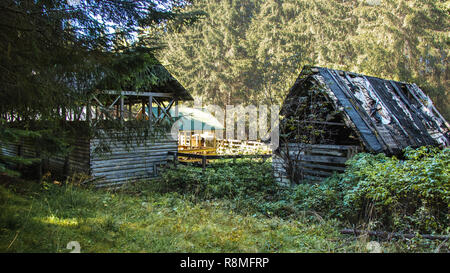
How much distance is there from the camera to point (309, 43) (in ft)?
94.6

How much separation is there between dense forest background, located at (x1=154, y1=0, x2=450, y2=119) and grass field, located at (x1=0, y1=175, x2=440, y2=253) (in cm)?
1516

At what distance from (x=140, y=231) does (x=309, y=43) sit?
1103 inches

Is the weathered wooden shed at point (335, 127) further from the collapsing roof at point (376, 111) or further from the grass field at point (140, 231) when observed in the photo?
the grass field at point (140, 231)

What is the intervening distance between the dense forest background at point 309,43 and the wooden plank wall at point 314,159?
31.6 ft

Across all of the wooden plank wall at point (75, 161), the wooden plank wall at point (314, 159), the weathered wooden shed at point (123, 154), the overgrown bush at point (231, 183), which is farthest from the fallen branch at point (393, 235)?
the wooden plank wall at point (75, 161)

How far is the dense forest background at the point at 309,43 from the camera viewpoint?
2486 centimetres

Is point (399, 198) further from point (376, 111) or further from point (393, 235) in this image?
point (376, 111)

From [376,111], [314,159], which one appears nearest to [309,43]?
[376,111]

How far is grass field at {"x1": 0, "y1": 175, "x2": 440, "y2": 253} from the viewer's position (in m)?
4.04

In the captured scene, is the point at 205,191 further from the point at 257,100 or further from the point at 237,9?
the point at 237,9

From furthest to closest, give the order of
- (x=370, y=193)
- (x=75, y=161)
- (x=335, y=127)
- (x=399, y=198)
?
(x=75, y=161), (x=335, y=127), (x=370, y=193), (x=399, y=198)

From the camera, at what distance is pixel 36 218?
4637mm

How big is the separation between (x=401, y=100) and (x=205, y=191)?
382 inches

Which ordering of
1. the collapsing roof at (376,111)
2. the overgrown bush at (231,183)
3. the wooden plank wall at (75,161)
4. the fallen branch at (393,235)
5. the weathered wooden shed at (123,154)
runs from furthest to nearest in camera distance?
the wooden plank wall at (75,161) < the weathered wooden shed at (123,154) < the overgrown bush at (231,183) < the collapsing roof at (376,111) < the fallen branch at (393,235)
